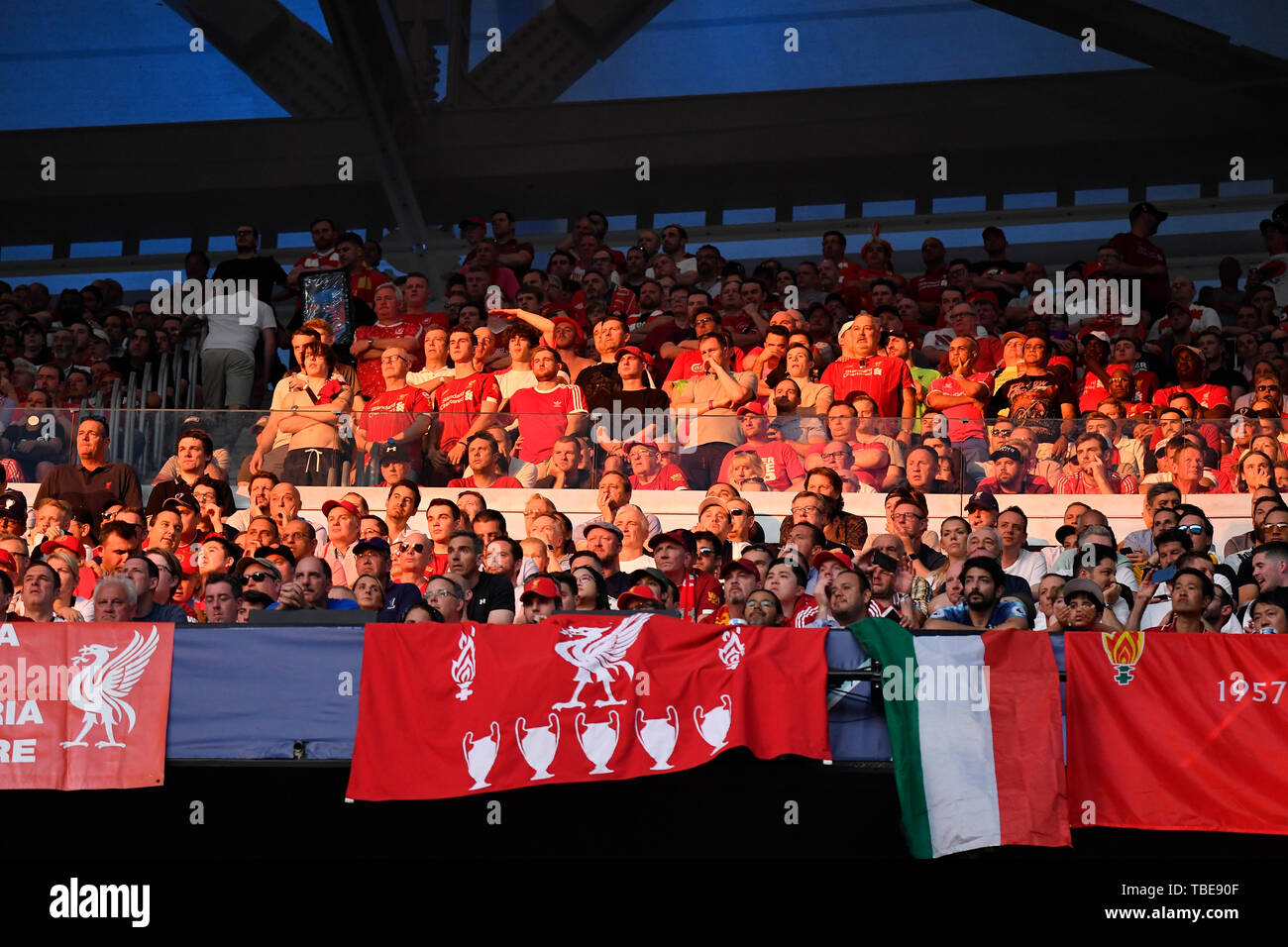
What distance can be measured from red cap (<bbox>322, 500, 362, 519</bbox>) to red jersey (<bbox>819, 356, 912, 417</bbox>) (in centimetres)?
348

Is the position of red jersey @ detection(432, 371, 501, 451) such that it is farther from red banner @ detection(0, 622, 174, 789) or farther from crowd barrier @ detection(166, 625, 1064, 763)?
red banner @ detection(0, 622, 174, 789)

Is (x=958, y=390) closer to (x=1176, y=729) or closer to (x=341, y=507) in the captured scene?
(x=1176, y=729)

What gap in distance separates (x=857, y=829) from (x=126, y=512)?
14.5ft

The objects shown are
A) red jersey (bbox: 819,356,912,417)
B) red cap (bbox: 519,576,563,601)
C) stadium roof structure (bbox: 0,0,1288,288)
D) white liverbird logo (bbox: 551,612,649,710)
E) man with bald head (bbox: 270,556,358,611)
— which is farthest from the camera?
stadium roof structure (bbox: 0,0,1288,288)

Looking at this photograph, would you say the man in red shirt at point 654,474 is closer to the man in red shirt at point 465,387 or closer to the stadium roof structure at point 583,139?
the man in red shirt at point 465,387

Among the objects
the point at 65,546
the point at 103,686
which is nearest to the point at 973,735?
the point at 103,686

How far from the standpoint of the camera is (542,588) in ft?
30.9

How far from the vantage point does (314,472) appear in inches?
421

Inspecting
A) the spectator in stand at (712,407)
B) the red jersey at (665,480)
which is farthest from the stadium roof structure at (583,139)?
the red jersey at (665,480)

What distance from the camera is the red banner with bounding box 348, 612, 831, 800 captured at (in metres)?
8.90

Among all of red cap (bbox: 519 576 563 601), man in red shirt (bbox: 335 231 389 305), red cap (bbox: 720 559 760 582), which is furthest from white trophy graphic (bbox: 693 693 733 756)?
man in red shirt (bbox: 335 231 389 305)

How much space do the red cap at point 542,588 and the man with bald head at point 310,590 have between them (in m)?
0.94

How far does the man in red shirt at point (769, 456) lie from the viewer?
1055 centimetres
